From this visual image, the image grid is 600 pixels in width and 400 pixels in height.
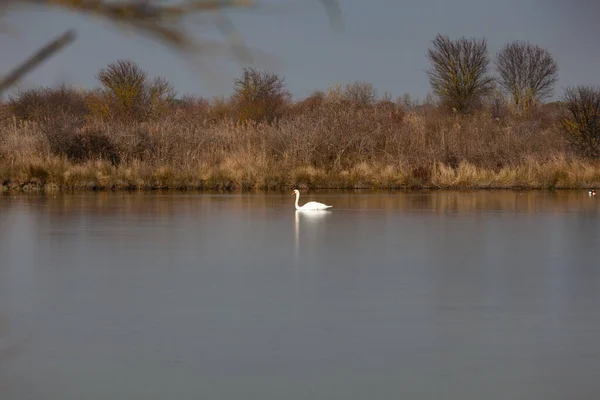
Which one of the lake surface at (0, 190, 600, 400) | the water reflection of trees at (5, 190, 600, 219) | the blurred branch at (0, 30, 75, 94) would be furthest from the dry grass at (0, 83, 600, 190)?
the blurred branch at (0, 30, 75, 94)

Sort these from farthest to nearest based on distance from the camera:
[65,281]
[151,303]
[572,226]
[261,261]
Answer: [572,226] → [261,261] → [65,281] → [151,303]

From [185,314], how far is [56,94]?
173 inches

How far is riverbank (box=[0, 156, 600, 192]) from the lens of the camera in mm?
20422

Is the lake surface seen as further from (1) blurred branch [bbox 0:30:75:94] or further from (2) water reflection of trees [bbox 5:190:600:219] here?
(2) water reflection of trees [bbox 5:190:600:219]

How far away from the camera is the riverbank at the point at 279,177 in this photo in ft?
67.0

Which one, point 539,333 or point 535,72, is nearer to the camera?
point 539,333

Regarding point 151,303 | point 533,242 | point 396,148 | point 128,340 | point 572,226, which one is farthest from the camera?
point 396,148

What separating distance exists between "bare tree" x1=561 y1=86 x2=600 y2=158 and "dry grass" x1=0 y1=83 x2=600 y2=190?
1.45 feet

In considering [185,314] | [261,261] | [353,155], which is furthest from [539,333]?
[353,155]

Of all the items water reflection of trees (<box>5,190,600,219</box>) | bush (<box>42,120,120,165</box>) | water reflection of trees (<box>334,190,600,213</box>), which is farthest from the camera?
bush (<box>42,120,120,165</box>)

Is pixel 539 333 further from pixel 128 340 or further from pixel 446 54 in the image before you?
pixel 446 54

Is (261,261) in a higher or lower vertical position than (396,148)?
lower

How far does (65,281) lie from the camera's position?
7488 millimetres

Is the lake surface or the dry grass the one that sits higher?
the dry grass
